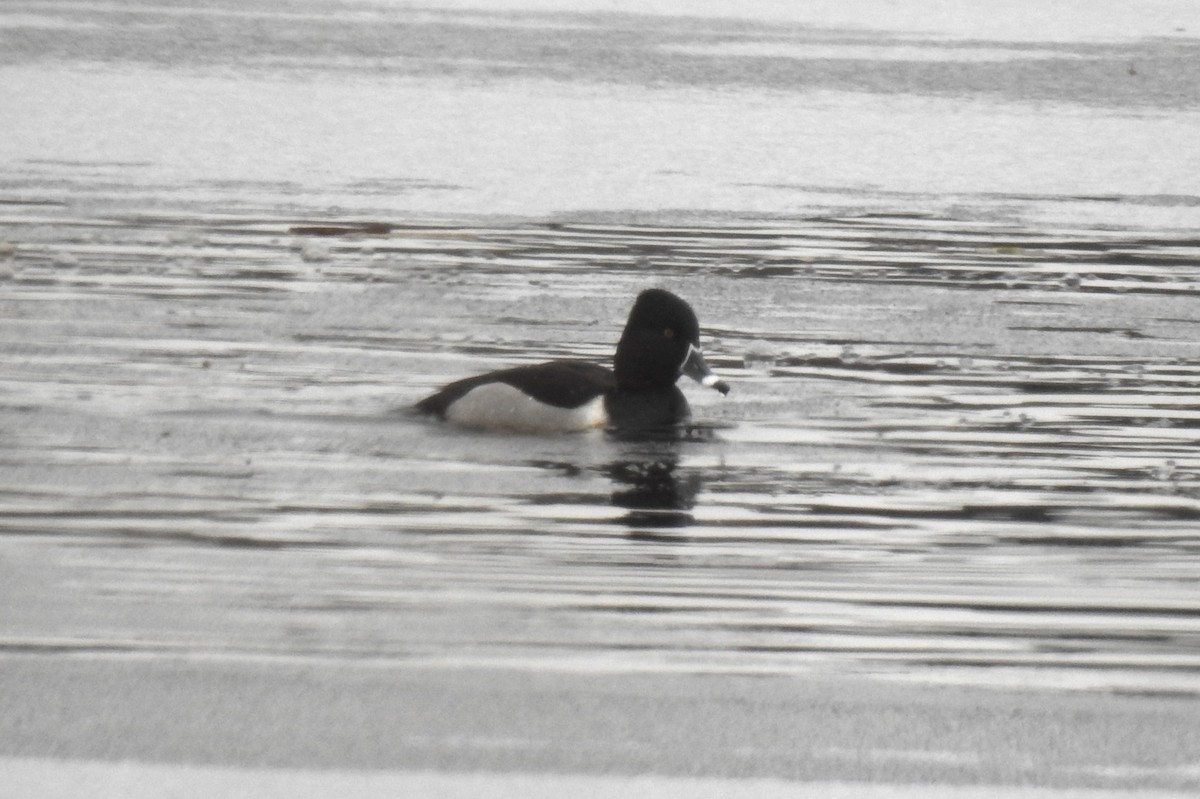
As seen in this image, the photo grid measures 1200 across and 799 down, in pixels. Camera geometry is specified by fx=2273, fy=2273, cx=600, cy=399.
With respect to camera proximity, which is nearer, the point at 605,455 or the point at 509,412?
the point at 605,455

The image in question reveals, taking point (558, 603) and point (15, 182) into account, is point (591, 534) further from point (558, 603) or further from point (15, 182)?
point (15, 182)

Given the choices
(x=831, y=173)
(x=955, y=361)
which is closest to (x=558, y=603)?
(x=955, y=361)

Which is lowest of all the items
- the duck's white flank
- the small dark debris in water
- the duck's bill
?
the duck's white flank

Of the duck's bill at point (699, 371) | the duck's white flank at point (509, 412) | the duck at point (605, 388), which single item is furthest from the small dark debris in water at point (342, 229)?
the duck's white flank at point (509, 412)

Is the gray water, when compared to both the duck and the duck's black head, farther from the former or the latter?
the duck's black head

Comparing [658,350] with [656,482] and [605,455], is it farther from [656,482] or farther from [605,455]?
[656,482]

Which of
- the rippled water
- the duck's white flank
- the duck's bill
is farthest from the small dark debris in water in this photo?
the duck's white flank

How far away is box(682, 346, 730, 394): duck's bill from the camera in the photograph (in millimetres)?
9681

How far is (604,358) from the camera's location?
11023mm

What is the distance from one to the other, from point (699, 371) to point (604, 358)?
50.1 inches

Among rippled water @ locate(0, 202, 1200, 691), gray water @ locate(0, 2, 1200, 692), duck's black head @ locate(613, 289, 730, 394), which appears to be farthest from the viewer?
duck's black head @ locate(613, 289, 730, 394)

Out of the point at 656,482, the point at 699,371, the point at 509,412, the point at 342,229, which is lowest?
the point at 656,482

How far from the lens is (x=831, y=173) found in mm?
17844

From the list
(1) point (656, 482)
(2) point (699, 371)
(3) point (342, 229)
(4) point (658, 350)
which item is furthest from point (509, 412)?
(3) point (342, 229)
